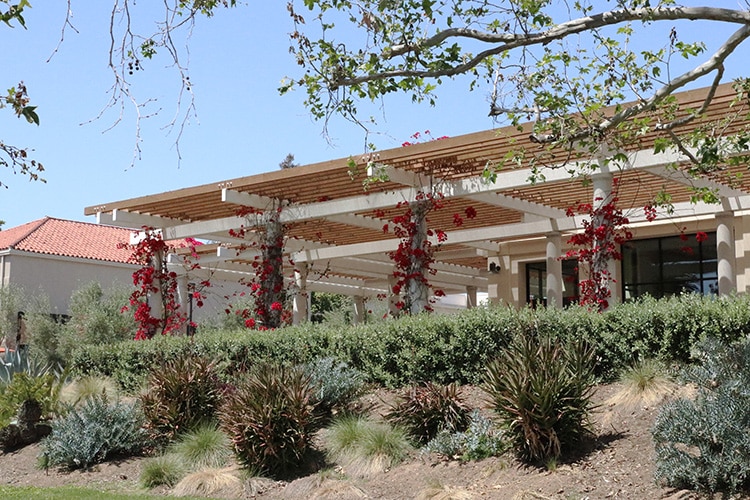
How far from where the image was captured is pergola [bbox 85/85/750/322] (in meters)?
13.9

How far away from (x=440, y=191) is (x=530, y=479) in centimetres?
701

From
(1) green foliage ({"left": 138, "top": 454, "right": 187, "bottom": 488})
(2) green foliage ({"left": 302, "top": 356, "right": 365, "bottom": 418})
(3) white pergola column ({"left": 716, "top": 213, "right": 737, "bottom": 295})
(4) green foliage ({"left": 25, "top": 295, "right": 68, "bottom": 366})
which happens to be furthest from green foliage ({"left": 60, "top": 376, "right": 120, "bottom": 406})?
(3) white pergola column ({"left": 716, "top": 213, "right": 737, "bottom": 295})

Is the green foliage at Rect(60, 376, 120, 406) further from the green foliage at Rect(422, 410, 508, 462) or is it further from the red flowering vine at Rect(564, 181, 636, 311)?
the red flowering vine at Rect(564, 181, 636, 311)

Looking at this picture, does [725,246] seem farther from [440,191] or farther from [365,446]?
[365,446]

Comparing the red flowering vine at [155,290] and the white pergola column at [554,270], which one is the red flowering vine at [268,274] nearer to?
the red flowering vine at [155,290]

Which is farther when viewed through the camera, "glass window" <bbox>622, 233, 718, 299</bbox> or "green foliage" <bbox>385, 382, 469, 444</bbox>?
"glass window" <bbox>622, 233, 718, 299</bbox>

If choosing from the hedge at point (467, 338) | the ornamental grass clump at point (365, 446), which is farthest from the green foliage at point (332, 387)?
the ornamental grass clump at point (365, 446)

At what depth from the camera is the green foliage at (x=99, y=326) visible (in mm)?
23953

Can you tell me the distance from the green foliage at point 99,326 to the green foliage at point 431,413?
13758 mm

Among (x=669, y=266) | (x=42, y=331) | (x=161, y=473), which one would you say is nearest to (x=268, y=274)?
(x=161, y=473)

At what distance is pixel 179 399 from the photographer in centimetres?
1297

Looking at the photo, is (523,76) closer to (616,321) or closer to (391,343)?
(616,321)

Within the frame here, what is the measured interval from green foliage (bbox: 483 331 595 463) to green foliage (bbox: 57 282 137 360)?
15.4 m

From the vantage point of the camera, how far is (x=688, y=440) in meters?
8.42
